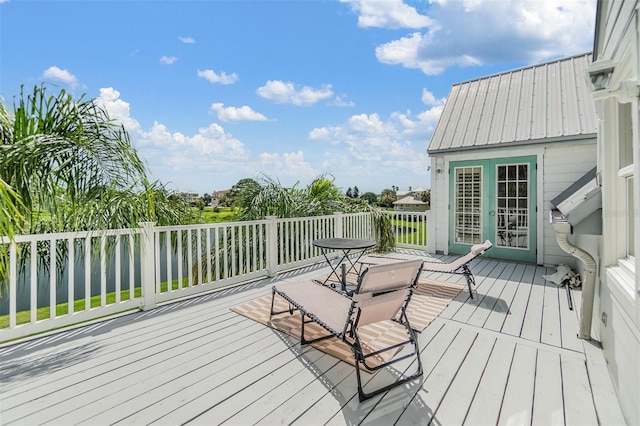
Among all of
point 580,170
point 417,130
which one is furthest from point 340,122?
point 580,170

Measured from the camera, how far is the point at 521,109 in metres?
6.68

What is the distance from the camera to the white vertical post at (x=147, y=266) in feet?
12.0

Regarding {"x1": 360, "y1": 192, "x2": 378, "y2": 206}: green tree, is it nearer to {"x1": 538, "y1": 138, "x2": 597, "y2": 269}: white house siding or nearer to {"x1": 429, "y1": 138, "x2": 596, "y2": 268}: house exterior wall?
{"x1": 429, "y1": 138, "x2": 596, "y2": 268}: house exterior wall

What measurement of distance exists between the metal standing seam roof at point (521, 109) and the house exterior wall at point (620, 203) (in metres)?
3.64

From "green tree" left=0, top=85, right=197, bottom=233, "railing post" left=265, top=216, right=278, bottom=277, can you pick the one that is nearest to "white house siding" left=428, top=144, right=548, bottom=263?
"railing post" left=265, top=216, right=278, bottom=277

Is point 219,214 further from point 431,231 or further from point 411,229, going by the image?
point 431,231

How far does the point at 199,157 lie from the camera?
16859 millimetres

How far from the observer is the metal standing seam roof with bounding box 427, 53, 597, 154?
19.3ft

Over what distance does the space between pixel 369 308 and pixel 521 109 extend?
674 cm

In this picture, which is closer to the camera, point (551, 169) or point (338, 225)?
point (551, 169)

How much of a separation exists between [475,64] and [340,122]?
720 cm

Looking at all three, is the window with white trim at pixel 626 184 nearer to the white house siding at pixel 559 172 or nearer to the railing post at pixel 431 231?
the white house siding at pixel 559 172

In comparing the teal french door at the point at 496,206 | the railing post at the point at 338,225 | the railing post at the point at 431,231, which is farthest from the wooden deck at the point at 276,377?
the railing post at the point at 431,231

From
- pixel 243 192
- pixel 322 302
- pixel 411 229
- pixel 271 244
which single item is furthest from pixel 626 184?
pixel 243 192
